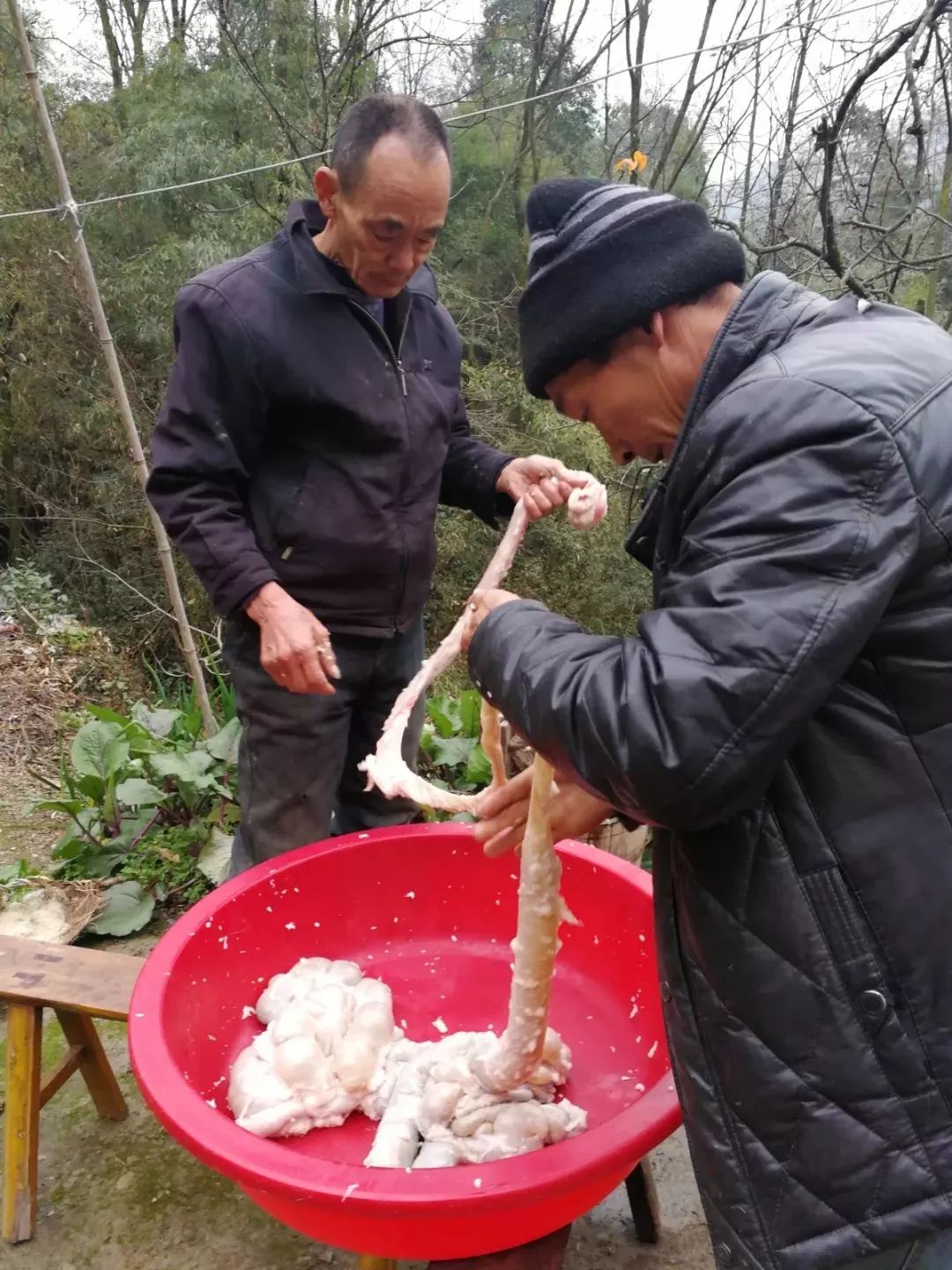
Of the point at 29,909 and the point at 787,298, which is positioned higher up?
the point at 787,298

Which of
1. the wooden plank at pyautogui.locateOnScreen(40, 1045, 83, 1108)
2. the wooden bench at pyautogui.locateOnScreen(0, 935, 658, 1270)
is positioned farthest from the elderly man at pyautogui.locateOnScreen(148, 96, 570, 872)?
the wooden plank at pyautogui.locateOnScreen(40, 1045, 83, 1108)

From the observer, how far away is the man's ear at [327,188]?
2043 mm

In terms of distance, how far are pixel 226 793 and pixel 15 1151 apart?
58.1 inches

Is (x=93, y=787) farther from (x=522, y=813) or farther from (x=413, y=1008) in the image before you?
(x=522, y=813)

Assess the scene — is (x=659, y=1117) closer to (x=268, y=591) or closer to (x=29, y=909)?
(x=268, y=591)

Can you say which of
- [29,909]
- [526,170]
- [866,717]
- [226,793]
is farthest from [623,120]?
[866,717]

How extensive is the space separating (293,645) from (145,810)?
195cm

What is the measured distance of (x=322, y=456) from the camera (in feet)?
7.13

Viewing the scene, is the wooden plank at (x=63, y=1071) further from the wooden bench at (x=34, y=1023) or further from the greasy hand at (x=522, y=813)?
the greasy hand at (x=522, y=813)

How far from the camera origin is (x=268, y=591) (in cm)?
202

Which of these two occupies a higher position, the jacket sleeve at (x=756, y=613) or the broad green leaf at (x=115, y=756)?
the jacket sleeve at (x=756, y=613)

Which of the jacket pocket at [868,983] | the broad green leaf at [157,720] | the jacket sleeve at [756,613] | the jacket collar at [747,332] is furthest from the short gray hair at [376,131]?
the broad green leaf at [157,720]

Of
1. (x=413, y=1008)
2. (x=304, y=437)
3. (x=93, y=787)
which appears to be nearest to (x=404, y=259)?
(x=304, y=437)

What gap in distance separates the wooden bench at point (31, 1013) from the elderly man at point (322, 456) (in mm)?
503
